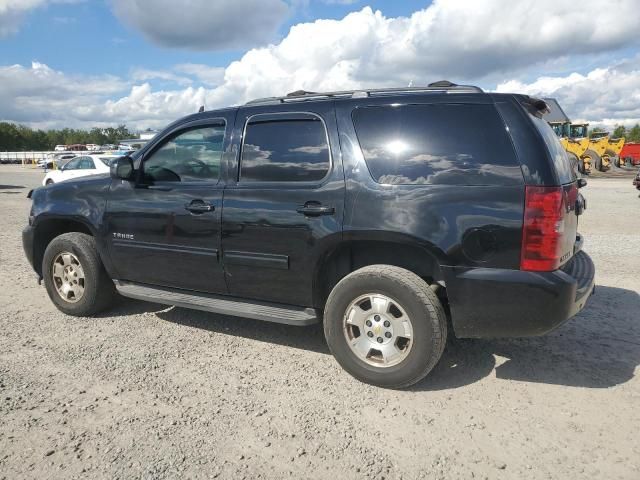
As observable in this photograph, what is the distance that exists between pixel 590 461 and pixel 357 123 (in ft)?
7.91

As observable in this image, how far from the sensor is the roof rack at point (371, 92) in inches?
134

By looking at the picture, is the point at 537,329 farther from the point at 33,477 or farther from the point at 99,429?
the point at 33,477

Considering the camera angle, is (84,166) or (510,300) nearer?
(510,300)

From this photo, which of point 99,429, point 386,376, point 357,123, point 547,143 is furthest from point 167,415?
point 547,143

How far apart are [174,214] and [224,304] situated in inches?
32.7

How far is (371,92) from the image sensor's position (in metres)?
3.66

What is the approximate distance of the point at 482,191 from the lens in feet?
10.1

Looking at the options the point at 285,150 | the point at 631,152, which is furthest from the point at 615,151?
the point at 285,150

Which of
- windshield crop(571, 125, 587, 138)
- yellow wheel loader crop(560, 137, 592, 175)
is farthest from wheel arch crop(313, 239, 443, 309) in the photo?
windshield crop(571, 125, 587, 138)

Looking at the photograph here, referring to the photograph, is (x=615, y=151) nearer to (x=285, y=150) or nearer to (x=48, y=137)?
(x=285, y=150)

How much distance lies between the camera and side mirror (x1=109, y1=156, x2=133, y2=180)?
4250mm

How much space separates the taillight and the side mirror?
10.2 feet

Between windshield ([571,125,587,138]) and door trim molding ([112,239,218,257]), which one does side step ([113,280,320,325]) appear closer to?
door trim molding ([112,239,218,257])

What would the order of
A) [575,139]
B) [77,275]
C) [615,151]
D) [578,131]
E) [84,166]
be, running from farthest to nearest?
[578,131]
[615,151]
[575,139]
[84,166]
[77,275]
